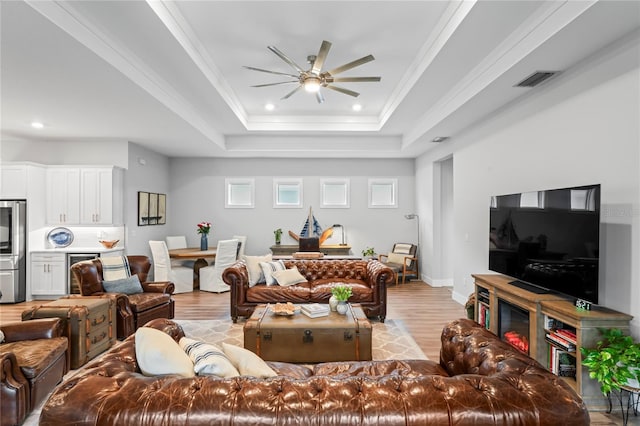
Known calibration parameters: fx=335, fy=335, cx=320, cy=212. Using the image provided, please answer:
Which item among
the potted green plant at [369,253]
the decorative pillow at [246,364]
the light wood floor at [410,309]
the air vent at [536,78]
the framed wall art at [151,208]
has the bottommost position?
the light wood floor at [410,309]

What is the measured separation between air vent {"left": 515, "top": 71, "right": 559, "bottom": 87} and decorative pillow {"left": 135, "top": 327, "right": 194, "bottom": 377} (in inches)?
153

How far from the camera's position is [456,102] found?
4402 mm

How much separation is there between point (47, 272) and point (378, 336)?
5745 millimetres

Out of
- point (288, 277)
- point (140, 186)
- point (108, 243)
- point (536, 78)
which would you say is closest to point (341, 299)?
point (288, 277)

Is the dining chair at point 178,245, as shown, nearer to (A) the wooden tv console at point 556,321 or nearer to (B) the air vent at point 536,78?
(A) the wooden tv console at point 556,321

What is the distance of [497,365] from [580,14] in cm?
245

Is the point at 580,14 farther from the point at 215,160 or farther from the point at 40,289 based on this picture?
the point at 40,289

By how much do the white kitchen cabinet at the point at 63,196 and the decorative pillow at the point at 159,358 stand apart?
5.77 m

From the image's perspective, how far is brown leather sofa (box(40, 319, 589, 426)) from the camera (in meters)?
1.16

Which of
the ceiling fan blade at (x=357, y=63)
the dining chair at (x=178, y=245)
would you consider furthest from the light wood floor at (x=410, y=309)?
the ceiling fan blade at (x=357, y=63)

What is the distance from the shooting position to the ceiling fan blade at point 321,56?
3092 millimetres

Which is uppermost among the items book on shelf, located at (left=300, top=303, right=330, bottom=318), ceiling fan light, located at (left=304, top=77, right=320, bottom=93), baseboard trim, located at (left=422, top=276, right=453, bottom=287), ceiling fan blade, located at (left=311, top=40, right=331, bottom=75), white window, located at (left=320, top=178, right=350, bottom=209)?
ceiling fan blade, located at (left=311, top=40, right=331, bottom=75)

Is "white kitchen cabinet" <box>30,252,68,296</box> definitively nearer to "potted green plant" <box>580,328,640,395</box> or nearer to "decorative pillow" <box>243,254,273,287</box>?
"decorative pillow" <box>243,254,273,287</box>

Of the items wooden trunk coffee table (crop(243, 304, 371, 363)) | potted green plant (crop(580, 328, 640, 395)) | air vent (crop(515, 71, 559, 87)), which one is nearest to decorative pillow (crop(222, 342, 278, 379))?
wooden trunk coffee table (crop(243, 304, 371, 363))
